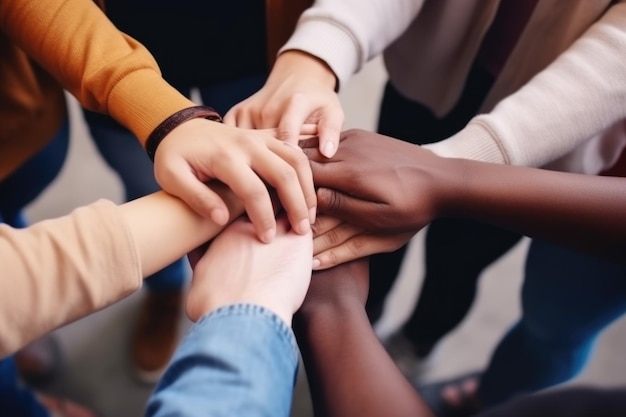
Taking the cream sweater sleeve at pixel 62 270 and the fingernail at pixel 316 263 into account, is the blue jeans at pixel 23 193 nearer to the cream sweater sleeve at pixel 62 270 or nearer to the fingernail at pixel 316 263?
the cream sweater sleeve at pixel 62 270

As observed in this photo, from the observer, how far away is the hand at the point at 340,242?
0.60 meters

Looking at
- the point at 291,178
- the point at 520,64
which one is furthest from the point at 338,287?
the point at 520,64

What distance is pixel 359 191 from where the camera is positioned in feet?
1.90

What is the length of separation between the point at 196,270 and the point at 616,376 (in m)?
1.17

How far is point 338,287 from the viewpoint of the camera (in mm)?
582

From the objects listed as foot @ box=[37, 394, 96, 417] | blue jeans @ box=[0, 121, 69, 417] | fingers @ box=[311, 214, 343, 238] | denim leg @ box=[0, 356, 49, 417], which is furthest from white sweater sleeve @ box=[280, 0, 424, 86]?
foot @ box=[37, 394, 96, 417]

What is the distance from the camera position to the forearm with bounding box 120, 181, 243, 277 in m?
0.54

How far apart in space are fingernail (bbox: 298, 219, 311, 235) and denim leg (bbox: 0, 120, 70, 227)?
458 mm

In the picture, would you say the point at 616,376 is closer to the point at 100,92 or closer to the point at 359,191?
the point at 359,191

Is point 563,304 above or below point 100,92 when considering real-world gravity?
below

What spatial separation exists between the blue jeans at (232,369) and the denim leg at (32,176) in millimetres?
485

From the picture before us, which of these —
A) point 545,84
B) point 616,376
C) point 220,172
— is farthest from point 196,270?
point 616,376

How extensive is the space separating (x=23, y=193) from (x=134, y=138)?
191 mm

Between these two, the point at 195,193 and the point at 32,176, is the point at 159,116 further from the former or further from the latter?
the point at 32,176
